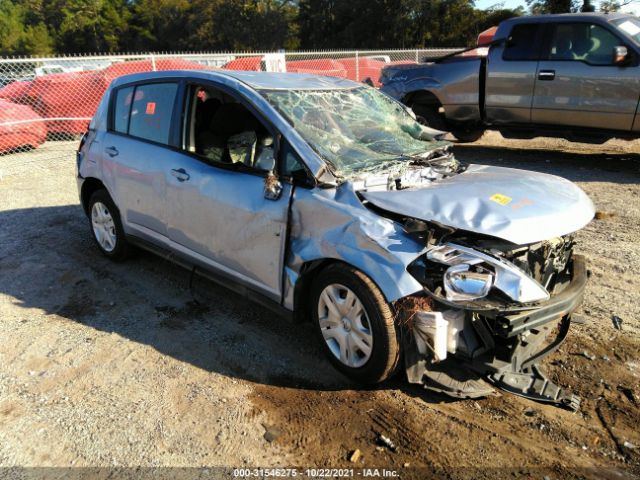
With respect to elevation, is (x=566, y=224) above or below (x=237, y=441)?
above

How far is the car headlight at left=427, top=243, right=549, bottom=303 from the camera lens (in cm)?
288

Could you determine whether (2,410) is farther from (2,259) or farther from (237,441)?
(2,259)

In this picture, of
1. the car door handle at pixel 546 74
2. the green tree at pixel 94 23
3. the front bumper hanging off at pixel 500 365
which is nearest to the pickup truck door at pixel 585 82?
the car door handle at pixel 546 74

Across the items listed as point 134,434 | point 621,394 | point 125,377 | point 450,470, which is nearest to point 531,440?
point 450,470

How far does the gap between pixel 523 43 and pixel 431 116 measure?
197cm

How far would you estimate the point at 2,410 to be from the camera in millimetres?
3238

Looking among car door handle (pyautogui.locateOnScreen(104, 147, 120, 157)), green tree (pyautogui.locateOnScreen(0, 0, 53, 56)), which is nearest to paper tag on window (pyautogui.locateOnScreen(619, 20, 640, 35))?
car door handle (pyautogui.locateOnScreen(104, 147, 120, 157))

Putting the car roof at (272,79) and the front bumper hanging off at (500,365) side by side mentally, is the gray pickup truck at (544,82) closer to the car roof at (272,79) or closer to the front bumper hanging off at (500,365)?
the car roof at (272,79)

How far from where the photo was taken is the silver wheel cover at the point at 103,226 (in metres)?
5.26

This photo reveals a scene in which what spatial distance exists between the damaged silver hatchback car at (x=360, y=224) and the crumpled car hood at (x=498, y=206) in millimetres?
12

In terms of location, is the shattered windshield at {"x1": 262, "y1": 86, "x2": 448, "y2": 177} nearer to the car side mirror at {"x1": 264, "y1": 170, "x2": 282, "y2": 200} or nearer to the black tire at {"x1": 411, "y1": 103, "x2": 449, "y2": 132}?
the car side mirror at {"x1": 264, "y1": 170, "x2": 282, "y2": 200}

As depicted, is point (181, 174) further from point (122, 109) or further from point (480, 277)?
point (480, 277)

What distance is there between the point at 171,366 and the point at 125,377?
0.30 meters

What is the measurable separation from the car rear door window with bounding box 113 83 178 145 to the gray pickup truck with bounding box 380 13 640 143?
610 cm
